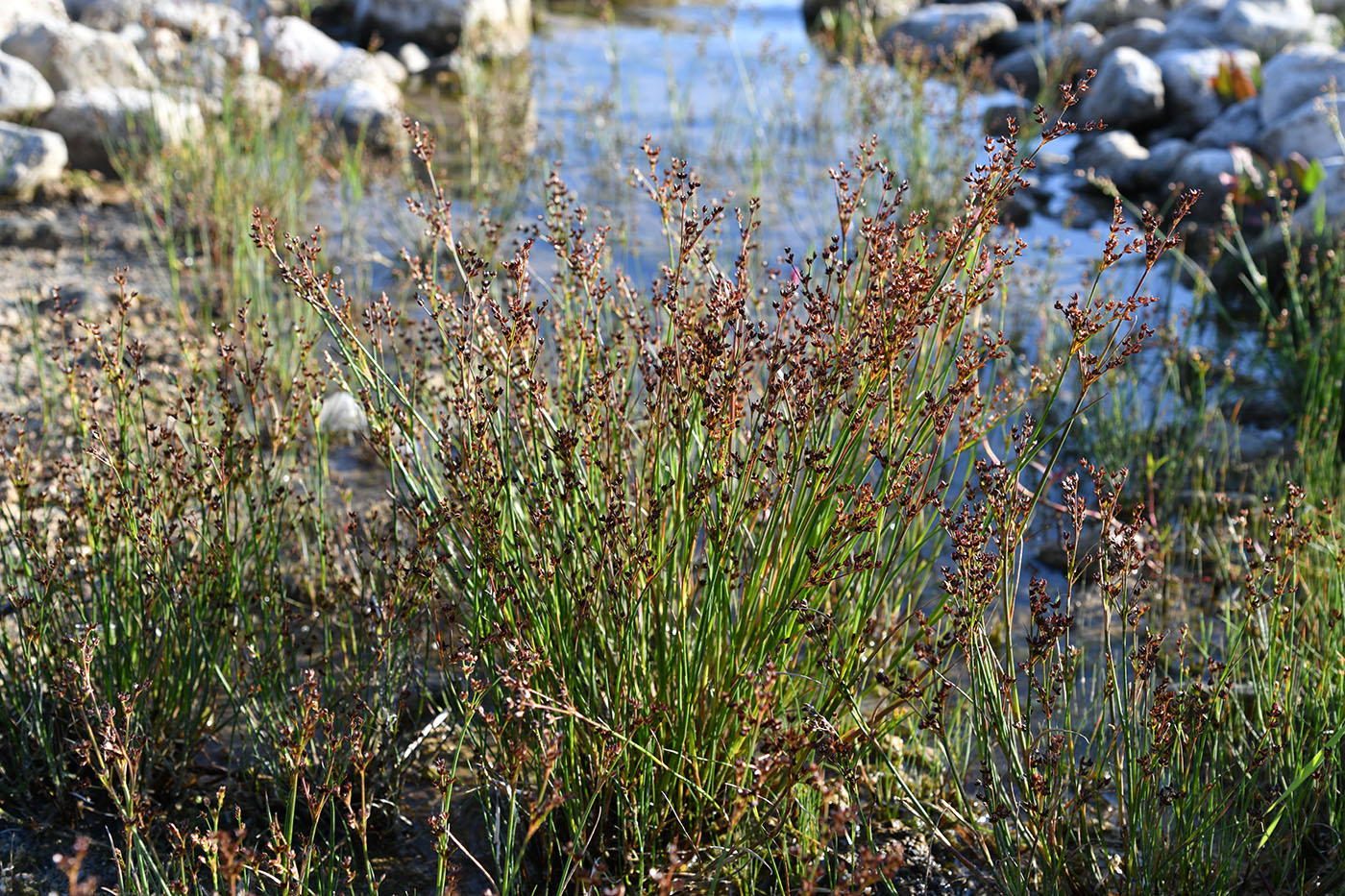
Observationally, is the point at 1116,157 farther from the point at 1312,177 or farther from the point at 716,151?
the point at 716,151

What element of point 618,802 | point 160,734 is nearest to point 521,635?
point 618,802

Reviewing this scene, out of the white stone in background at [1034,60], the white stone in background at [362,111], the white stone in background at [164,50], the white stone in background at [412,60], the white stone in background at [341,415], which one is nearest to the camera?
the white stone in background at [341,415]

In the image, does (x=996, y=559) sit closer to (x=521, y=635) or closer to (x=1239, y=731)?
(x=521, y=635)

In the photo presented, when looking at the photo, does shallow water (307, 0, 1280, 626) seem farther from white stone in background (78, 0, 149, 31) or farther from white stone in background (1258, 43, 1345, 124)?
white stone in background (78, 0, 149, 31)

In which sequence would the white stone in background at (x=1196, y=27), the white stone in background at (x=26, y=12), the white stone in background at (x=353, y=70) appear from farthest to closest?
the white stone in background at (x=1196, y=27) → the white stone in background at (x=353, y=70) → the white stone in background at (x=26, y=12)

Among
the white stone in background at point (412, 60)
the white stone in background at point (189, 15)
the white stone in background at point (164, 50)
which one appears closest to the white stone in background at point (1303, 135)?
the white stone in background at point (164, 50)

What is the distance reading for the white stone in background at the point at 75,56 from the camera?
738cm

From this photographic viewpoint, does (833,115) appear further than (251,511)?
Yes

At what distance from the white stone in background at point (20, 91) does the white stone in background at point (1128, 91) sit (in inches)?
301

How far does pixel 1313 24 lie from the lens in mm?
10383

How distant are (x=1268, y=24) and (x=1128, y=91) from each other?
2.30 metres

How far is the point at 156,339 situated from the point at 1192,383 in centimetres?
444

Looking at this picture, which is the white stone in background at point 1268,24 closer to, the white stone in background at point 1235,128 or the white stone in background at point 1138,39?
the white stone in background at point 1138,39

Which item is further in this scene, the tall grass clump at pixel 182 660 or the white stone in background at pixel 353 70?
the white stone in background at pixel 353 70
